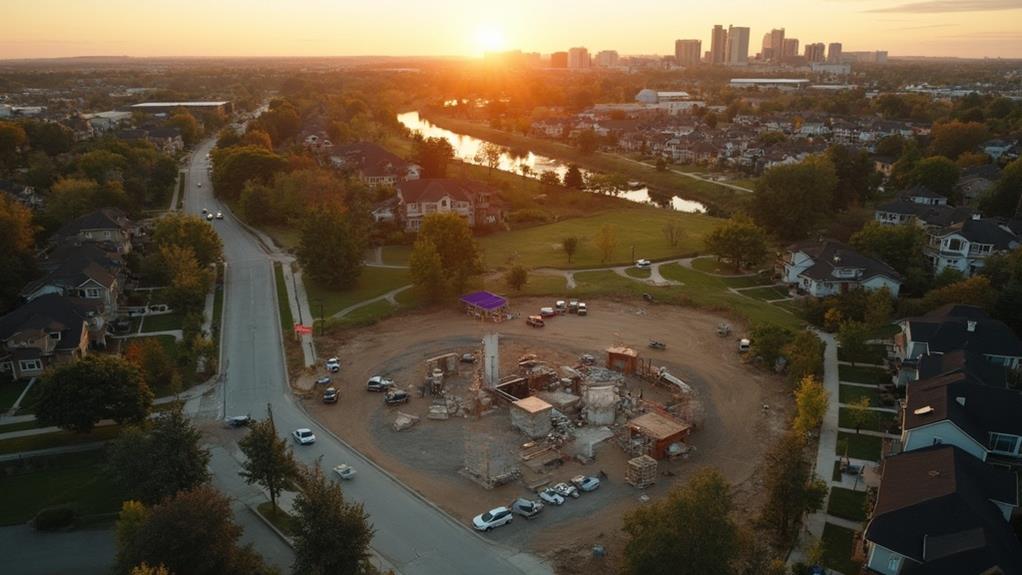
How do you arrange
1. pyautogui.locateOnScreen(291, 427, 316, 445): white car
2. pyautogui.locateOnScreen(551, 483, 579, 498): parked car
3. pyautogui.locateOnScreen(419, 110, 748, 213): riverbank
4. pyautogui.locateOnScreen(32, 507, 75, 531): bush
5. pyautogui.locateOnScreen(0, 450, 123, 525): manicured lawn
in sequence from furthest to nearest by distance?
pyautogui.locateOnScreen(419, 110, 748, 213): riverbank
pyautogui.locateOnScreen(291, 427, 316, 445): white car
pyautogui.locateOnScreen(551, 483, 579, 498): parked car
pyautogui.locateOnScreen(0, 450, 123, 525): manicured lawn
pyautogui.locateOnScreen(32, 507, 75, 531): bush

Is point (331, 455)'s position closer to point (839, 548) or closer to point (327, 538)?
point (327, 538)

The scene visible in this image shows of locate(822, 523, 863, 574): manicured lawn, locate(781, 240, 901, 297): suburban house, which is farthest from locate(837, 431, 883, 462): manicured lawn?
locate(781, 240, 901, 297): suburban house

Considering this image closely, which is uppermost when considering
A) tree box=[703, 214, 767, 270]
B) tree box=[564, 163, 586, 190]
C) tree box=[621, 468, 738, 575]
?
tree box=[564, 163, 586, 190]

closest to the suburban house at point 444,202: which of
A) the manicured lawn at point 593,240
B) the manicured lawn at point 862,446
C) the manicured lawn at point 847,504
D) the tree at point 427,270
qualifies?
the manicured lawn at point 593,240

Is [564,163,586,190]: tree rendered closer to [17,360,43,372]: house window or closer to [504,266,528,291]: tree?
[504,266,528,291]: tree

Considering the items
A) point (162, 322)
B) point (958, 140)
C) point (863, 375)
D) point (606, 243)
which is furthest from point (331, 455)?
point (958, 140)

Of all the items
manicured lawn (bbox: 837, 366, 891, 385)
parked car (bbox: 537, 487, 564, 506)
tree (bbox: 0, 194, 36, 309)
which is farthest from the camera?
tree (bbox: 0, 194, 36, 309)

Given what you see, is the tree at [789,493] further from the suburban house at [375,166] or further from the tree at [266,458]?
the suburban house at [375,166]
